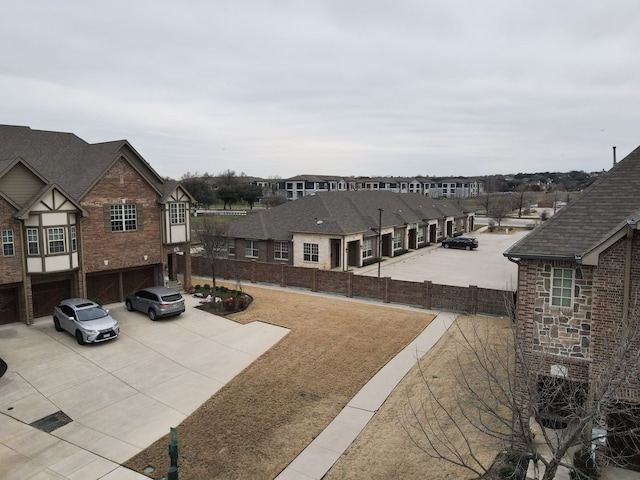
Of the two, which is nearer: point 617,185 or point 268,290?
point 617,185

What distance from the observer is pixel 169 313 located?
78.0ft

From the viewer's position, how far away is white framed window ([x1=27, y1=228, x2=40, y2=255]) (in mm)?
22708

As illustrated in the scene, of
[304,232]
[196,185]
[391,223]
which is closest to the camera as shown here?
[304,232]

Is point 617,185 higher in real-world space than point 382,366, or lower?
higher

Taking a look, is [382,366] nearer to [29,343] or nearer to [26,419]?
[26,419]

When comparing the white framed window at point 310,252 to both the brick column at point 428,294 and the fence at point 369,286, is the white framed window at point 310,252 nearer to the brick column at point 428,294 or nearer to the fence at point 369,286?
the fence at point 369,286

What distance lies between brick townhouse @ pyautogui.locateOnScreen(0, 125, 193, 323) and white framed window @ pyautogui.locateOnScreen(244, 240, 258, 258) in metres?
8.28

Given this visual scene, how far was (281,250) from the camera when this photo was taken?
1519 inches

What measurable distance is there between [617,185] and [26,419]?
19116 millimetres

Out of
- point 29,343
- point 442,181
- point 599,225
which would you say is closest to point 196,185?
point 29,343

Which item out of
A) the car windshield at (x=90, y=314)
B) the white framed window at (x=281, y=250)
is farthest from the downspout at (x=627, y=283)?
the white framed window at (x=281, y=250)

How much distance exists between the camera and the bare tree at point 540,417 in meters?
7.98

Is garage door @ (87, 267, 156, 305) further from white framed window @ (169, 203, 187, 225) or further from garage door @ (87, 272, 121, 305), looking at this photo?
white framed window @ (169, 203, 187, 225)

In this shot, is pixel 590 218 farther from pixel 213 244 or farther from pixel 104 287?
pixel 104 287
